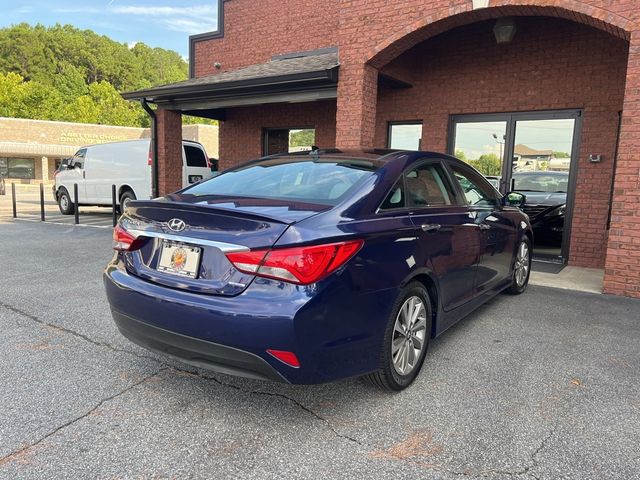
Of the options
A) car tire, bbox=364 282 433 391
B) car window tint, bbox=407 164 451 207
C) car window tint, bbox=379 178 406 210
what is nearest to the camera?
car tire, bbox=364 282 433 391

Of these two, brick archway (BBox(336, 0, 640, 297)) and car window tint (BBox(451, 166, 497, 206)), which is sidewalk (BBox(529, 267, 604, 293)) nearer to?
brick archway (BBox(336, 0, 640, 297))

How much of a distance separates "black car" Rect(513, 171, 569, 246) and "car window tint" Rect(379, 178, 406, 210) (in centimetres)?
609

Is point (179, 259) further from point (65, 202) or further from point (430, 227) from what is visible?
point (65, 202)

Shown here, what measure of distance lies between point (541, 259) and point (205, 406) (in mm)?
7231

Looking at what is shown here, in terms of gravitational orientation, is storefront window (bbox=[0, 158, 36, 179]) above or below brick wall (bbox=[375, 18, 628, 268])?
below

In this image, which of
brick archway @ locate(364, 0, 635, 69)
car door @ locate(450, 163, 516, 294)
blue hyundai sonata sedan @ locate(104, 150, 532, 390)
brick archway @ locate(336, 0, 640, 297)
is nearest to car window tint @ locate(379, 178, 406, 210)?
blue hyundai sonata sedan @ locate(104, 150, 532, 390)

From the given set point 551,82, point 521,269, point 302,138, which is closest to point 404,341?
point 521,269

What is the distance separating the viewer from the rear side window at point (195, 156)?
510 inches

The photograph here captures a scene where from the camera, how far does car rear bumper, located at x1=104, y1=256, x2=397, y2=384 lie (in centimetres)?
Result: 237

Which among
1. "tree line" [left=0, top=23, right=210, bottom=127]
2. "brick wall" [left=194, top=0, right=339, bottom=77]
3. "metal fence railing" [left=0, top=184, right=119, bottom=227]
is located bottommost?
"metal fence railing" [left=0, top=184, right=119, bottom=227]

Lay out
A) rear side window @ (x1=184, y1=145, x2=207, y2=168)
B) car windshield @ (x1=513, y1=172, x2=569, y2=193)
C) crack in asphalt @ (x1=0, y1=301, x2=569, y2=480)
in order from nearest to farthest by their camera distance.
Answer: crack in asphalt @ (x1=0, y1=301, x2=569, y2=480)
car windshield @ (x1=513, y1=172, x2=569, y2=193)
rear side window @ (x1=184, y1=145, x2=207, y2=168)

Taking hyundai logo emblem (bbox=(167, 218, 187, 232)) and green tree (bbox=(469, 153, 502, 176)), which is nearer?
hyundai logo emblem (bbox=(167, 218, 187, 232))

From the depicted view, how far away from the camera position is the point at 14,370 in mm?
3314

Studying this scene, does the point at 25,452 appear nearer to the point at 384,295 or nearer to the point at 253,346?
the point at 253,346
